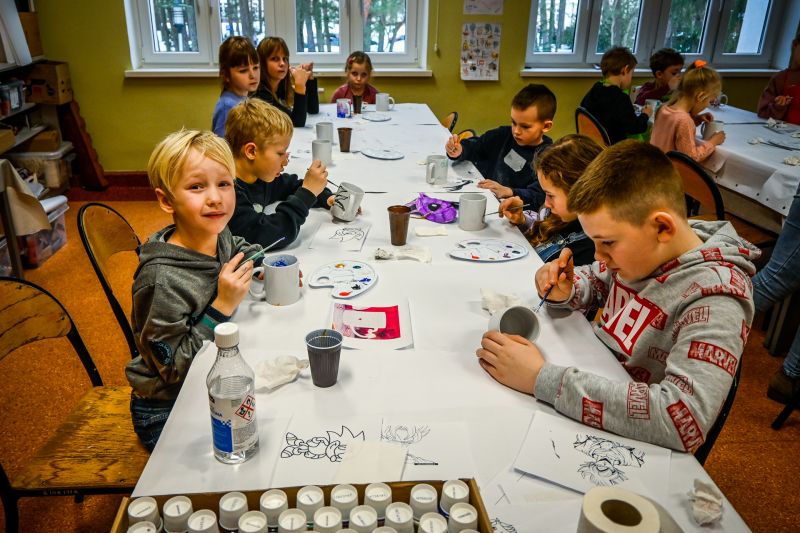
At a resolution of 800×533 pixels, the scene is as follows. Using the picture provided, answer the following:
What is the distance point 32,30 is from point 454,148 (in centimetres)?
332

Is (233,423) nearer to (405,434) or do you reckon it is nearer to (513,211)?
(405,434)

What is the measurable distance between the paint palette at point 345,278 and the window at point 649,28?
4104 millimetres

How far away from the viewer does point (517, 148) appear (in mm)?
2811

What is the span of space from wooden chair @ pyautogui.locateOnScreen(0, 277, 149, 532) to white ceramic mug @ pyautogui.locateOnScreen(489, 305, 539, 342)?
0.86 meters

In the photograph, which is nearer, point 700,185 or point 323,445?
point 323,445

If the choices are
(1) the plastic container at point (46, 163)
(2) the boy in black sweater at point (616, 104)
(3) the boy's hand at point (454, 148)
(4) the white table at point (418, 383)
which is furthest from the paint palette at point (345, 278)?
(1) the plastic container at point (46, 163)

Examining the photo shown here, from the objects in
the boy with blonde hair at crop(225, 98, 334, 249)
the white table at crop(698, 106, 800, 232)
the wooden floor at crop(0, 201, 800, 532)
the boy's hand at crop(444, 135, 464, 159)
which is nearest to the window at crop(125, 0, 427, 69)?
Answer: the wooden floor at crop(0, 201, 800, 532)

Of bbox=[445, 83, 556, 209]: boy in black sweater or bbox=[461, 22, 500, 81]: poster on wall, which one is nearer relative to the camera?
bbox=[445, 83, 556, 209]: boy in black sweater

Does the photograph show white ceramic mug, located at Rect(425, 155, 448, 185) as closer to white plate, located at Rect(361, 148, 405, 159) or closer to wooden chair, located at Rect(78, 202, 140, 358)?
white plate, located at Rect(361, 148, 405, 159)

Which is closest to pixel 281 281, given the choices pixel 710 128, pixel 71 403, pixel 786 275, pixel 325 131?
pixel 71 403

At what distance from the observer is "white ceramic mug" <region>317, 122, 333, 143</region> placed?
317 cm

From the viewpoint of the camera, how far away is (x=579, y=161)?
5.89 feet

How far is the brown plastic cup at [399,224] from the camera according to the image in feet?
6.21

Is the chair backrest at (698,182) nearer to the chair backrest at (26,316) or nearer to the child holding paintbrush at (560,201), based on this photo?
the child holding paintbrush at (560,201)
